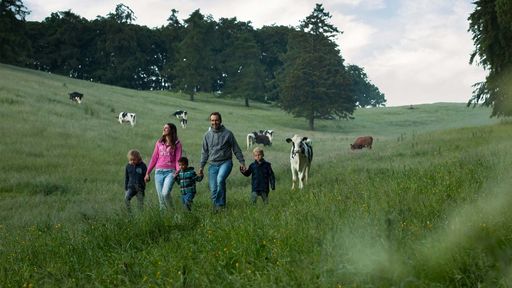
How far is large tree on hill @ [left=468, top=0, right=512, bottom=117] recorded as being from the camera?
23.0m

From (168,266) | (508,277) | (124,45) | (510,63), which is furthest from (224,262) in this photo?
(124,45)

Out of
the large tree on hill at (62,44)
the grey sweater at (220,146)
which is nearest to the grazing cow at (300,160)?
the grey sweater at (220,146)

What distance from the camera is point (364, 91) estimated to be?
5389 inches

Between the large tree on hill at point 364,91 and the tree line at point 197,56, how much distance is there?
93.2 feet

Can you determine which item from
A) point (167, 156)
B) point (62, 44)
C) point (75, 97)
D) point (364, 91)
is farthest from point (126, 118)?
point (364, 91)

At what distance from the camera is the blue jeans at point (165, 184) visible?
10.3m

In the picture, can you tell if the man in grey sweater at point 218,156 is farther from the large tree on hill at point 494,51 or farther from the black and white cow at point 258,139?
the black and white cow at point 258,139

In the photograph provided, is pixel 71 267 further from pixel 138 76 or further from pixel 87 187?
pixel 138 76

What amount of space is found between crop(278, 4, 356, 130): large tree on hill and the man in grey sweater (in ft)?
149

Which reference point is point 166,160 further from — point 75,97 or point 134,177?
point 75,97

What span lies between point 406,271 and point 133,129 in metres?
27.4

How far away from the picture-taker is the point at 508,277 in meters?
3.70

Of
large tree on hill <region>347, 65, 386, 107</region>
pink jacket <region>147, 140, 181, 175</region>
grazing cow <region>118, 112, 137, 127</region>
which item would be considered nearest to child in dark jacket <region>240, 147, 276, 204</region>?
pink jacket <region>147, 140, 181, 175</region>

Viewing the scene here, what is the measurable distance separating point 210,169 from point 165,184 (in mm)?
1056
